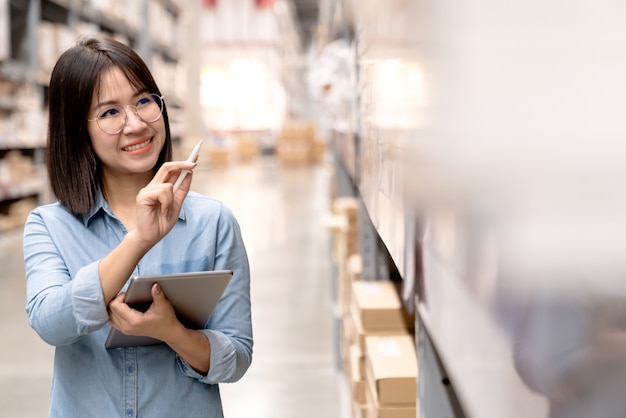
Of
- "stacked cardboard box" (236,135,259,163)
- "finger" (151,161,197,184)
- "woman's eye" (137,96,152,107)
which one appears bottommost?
"stacked cardboard box" (236,135,259,163)

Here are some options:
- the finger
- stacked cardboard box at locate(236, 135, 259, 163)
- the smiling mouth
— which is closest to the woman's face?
the smiling mouth

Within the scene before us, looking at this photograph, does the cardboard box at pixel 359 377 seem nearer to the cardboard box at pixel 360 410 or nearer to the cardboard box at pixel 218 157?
the cardboard box at pixel 360 410

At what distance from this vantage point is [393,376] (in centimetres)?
152

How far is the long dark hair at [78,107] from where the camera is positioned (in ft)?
4.19

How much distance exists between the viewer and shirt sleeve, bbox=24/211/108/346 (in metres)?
1.17

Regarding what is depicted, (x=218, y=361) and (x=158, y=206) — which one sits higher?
(x=158, y=206)

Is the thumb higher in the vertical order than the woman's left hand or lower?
higher

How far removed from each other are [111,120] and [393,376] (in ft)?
2.30

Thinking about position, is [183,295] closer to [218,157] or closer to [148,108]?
[148,108]

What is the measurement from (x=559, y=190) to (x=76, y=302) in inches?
35.8

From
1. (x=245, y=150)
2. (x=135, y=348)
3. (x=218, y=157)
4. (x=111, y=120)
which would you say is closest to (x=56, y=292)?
(x=135, y=348)

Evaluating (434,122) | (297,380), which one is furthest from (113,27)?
(434,122)

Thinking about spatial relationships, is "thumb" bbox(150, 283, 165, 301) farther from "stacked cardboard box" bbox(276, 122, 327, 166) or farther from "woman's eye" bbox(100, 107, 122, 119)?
"stacked cardboard box" bbox(276, 122, 327, 166)

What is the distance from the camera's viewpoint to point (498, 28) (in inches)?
20.0
